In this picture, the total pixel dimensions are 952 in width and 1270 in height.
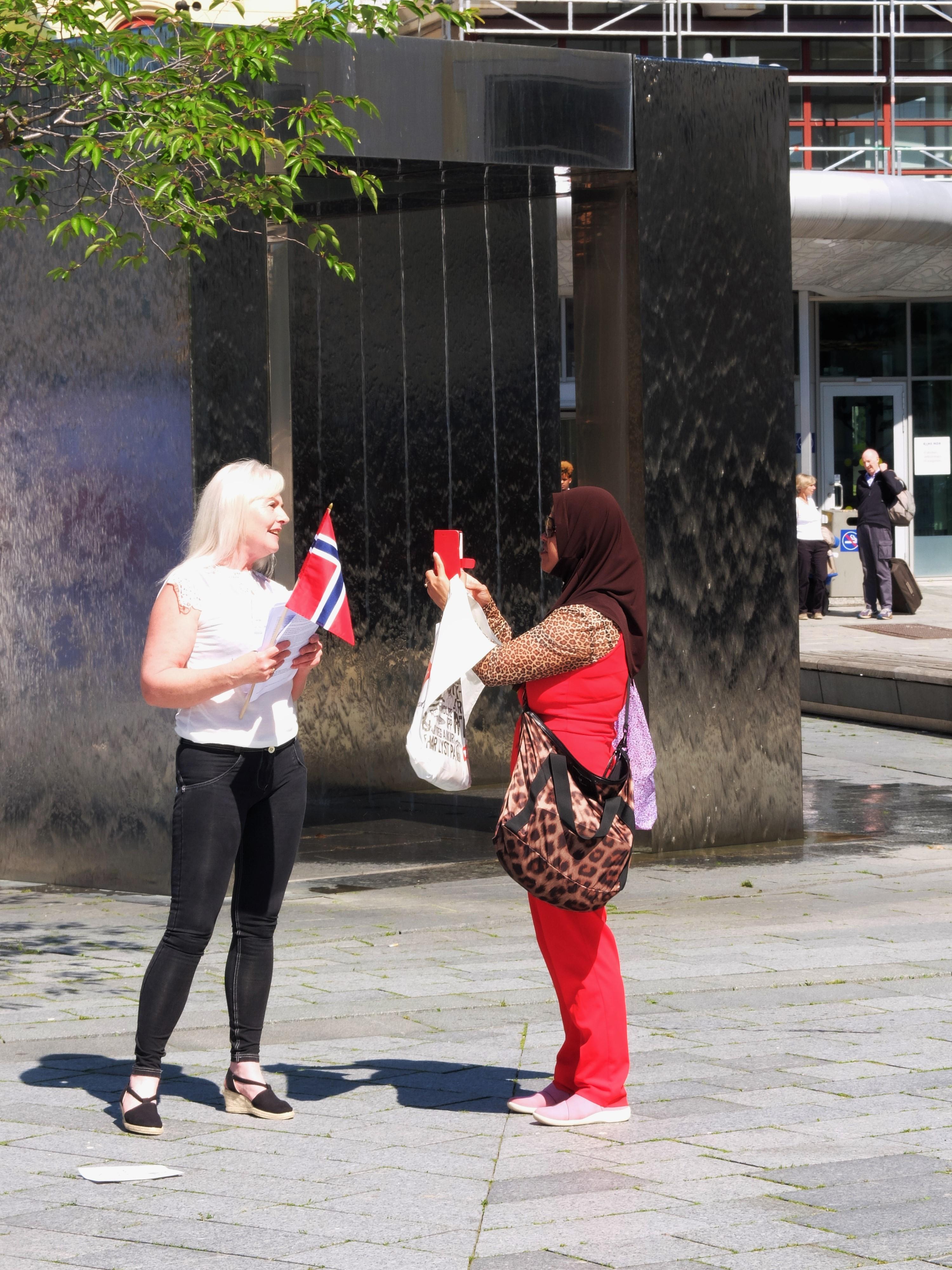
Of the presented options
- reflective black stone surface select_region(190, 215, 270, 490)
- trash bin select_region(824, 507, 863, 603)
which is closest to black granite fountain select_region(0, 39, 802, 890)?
reflective black stone surface select_region(190, 215, 270, 490)

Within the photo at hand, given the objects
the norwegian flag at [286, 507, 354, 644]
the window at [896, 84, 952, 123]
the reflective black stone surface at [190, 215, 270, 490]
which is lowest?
the norwegian flag at [286, 507, 354, 644]

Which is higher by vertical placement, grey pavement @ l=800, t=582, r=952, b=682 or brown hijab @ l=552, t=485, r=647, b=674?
brown hijab @ l=552, t=485, r=647, b=674

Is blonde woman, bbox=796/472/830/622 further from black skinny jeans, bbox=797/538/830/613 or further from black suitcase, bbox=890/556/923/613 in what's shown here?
black suitcase, bbox=890/556/923/613

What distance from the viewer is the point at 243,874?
5.12 m

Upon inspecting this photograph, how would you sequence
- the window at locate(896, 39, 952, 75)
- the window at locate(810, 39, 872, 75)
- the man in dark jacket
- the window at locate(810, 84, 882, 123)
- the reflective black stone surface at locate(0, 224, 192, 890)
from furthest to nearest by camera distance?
the window at locate(896, 39, 952, 75) < the window at locate(810, 39, 872, 75) < the window at locate(810, 84, 882, 123) < the man in dark jacket < the reflective black stone surface at locate(0, 224, 192, 890)

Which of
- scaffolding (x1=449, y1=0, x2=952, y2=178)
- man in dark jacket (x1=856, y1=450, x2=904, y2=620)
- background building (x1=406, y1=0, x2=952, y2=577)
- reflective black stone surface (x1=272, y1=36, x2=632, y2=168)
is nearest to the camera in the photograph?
reflective black stone surface (x1=272, y1=36, x2=632, y2=168)

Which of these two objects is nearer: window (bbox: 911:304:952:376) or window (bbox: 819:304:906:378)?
window (bbox: 819:304:906:378)

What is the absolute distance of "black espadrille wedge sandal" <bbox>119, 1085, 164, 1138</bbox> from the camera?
4934 millimetres

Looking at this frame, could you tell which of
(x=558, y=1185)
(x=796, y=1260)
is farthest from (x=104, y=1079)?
(x=796, y=1260)

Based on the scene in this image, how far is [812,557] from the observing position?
22.6 metres

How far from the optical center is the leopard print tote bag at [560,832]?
4.98 meters

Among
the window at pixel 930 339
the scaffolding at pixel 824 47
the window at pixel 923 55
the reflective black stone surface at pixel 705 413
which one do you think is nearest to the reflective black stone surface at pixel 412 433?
the reflective black stone surface at pixel 705 413

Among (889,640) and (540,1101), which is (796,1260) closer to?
(540,1101)

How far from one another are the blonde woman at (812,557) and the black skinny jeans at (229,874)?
17686 millimetres
